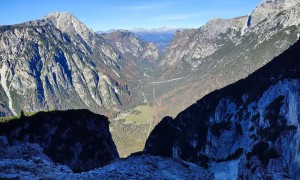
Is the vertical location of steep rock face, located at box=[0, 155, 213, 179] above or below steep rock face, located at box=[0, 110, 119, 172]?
above

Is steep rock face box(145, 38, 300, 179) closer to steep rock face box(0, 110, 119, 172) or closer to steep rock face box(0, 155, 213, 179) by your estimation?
steep rock face box(0, 155, 213, 179)

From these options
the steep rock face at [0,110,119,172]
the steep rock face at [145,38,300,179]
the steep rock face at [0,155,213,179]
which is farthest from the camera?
the steep rock face at [0,110,119,172]

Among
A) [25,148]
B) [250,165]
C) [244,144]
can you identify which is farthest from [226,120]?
[25,148]

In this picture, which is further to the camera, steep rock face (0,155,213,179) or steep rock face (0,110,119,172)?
steep rock face (0,110,119,172)

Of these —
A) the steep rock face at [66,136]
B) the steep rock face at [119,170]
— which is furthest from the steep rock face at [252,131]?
the steep rock face at [66,136]

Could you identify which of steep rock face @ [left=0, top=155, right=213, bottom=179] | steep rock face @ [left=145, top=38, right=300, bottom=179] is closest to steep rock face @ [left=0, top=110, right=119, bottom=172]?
steep rock face @ [left=145, top=38, right=300, bottom=179]

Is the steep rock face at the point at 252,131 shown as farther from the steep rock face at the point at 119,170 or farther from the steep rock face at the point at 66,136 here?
the steep rock face at the point at 66,136

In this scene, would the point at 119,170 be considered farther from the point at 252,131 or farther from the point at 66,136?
the point at 252,131

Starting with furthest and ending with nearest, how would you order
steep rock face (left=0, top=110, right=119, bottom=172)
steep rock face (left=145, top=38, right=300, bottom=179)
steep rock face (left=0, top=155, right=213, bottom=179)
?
steep rock face (left=0, top=110, right=119, bottom=172) < steep rock face (left=145, top=38, right=300, bottom=179) < steep rock face (left=0, top=155, right=213, bottom=179)
